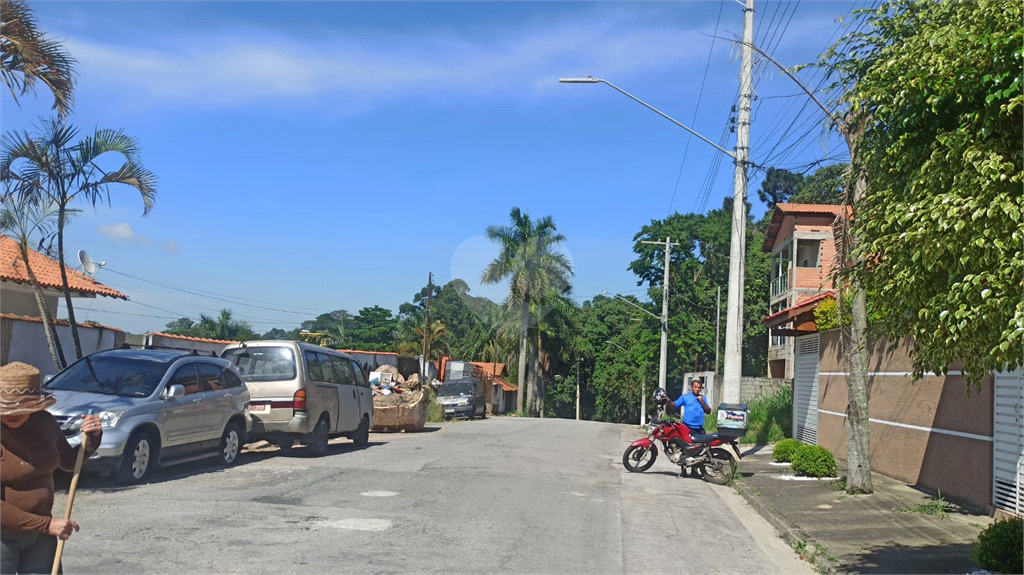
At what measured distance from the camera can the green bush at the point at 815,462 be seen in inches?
583

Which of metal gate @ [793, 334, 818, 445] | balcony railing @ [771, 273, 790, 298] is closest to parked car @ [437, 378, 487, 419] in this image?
metal gate @ [793, 334, 818, 445]

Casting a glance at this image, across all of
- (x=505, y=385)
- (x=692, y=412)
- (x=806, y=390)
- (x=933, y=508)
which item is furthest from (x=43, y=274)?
(x=505, y=385)

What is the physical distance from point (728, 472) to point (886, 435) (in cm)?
270

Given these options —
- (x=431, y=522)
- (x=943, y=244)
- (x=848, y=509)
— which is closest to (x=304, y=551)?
(x=431, y=522)

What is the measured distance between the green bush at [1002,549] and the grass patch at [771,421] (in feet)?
50.4

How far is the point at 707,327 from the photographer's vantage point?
173 ft

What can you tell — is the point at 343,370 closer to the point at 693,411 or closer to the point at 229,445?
the point at 229,445

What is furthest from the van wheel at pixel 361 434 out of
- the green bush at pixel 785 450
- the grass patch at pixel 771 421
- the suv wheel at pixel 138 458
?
the grass patch at pixel 771 421

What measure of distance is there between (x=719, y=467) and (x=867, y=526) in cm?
499

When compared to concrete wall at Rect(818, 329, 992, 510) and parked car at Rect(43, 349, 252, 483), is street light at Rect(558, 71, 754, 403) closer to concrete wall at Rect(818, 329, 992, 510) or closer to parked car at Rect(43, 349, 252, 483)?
concrete wall at Rect(818, 329, 992, 510)

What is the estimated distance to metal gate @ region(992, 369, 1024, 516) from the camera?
1012 cm

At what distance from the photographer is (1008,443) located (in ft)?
34.4

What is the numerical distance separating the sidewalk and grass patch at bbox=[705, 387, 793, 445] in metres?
8.88

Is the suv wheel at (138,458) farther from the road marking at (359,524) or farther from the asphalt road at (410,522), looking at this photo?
the road marking at (359,524)
